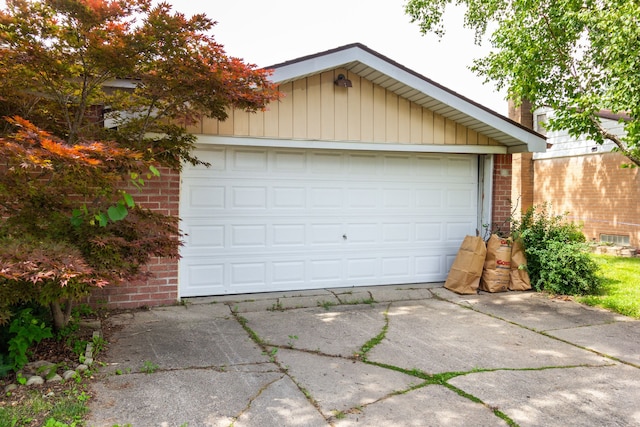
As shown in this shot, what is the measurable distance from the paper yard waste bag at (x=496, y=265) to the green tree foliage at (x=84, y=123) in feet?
14.3

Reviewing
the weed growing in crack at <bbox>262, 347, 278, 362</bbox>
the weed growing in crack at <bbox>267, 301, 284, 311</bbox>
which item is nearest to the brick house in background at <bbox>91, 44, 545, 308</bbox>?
the weed growing in crack at <bbox>267, 301, 284, 311</bbox>

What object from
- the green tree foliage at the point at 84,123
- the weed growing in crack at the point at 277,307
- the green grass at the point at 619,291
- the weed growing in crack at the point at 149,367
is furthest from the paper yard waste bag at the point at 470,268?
the weed growing in crack at the point at 149,367

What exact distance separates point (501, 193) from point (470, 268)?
63.5 inches

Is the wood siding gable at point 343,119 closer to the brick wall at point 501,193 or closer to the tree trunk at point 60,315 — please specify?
the brick wall at point 501,193

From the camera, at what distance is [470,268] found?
7082 millimetres

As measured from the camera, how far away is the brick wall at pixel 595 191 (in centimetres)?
1305

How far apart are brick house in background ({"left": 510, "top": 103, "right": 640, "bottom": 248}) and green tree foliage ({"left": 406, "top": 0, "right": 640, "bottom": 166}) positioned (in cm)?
377

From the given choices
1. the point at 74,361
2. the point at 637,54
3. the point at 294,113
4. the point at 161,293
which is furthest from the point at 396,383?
the point at 637,54

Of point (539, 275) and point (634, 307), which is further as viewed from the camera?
point (539, 275)

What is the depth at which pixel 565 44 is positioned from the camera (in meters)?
8.12

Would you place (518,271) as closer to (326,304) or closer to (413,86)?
(326,304)

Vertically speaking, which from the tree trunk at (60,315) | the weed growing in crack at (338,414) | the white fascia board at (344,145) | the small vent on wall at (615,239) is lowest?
the weed growing in crack at (338,414)

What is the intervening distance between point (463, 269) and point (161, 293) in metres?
4.37

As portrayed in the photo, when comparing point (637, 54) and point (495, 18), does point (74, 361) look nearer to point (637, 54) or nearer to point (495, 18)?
point (637, 54)
